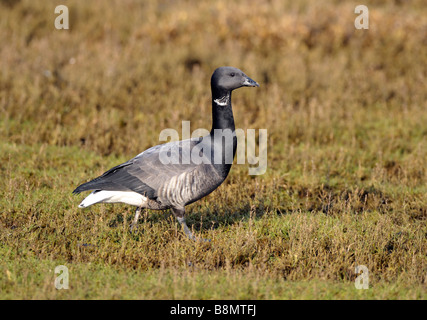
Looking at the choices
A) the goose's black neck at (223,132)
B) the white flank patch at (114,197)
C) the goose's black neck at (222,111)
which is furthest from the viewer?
the goose's black neck at (222,111)

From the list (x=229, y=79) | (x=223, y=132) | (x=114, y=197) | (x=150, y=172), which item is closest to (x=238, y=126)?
(x=229, y=79)

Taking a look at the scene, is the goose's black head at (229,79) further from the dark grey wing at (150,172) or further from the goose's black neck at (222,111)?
the dark grey wing at (150,172)

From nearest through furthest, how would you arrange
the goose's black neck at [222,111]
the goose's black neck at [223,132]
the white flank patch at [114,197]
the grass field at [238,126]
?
the grass field at [238,126]
the white flank patch at [114,197]
the goose's black neck at [223,132]
the goose's black neck at [222,111]

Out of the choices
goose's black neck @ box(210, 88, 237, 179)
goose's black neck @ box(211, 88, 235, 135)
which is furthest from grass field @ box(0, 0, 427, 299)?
goose's black neck @ box(211, 88, 235, 135)

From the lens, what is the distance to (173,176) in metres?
6.50

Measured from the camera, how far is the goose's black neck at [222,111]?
6.86 metres

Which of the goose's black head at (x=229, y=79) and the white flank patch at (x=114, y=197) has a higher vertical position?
the goose's black head at (x=229, y=79)

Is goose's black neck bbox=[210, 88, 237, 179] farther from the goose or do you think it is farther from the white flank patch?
the white flank patch

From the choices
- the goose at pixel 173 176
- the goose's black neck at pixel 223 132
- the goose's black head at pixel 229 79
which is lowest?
the goose at pixel 173 176

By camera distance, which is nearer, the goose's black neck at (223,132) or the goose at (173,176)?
the goose at (173,176)

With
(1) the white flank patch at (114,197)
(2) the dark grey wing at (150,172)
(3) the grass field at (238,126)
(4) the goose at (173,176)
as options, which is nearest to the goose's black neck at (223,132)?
(4) the goose at (173,176)

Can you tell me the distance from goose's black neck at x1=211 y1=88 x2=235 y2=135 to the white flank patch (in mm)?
1213
